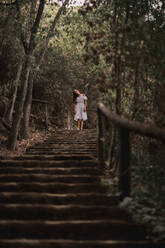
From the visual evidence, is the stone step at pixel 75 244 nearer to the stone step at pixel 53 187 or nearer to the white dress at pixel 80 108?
the stone step at pixel 53 187

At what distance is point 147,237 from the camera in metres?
3.57

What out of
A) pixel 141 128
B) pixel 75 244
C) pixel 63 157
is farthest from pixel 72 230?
pixel 63 157

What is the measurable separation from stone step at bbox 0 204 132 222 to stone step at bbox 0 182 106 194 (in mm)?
655

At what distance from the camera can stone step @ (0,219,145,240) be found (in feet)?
12.5

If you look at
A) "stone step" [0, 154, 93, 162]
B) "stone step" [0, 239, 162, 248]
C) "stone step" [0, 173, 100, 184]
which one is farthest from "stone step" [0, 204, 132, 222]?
"stone step" [0, 154, 93, 162]

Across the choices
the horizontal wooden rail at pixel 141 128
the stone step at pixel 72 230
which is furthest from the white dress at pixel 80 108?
the stone step at pixel 72 230

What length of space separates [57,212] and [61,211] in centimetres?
6

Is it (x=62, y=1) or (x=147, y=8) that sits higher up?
(x=62, y=1)

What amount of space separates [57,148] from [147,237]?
15.6ft

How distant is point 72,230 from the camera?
386 centimetres

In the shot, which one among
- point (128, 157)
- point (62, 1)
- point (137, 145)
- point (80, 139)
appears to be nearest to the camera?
point (128, 157)

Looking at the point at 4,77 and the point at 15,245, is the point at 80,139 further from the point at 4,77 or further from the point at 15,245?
the point at 15,245

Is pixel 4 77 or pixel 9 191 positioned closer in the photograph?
pixel 9 191

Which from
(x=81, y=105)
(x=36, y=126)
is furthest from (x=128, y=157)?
(x=36, y=126)
